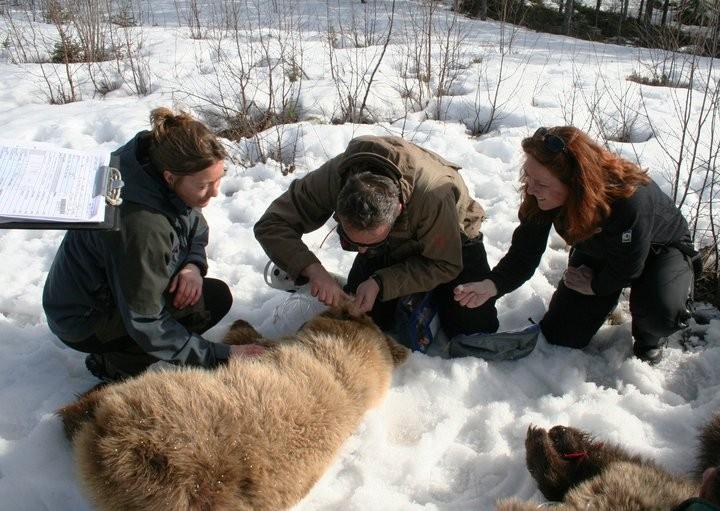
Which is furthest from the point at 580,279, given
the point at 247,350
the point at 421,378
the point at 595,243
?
the point at 247,350

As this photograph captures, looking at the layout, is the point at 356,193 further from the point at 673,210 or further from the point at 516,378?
the point at 673,210

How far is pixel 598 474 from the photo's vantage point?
2277 millimetres

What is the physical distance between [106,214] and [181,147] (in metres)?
0.46

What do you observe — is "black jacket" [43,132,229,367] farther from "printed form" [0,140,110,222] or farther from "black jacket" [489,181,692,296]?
"black jacket" [489,181,692,296]

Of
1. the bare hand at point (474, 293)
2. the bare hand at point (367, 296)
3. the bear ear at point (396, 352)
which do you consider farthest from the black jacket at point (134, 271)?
the bare hand at point (474, 293)

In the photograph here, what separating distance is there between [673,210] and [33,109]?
6.86 meters

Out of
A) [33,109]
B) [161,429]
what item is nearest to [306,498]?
[161,429]

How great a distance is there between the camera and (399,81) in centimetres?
767

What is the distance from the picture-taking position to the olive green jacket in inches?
110

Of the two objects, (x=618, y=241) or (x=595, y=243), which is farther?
(x=595, y=243)

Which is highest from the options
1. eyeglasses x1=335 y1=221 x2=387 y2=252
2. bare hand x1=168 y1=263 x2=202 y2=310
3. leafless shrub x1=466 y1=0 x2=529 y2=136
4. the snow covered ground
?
leafless shrub x1=466 y1=0 x2=529 y2=136

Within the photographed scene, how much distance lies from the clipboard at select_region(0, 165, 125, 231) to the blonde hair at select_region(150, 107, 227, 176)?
21 centimetres

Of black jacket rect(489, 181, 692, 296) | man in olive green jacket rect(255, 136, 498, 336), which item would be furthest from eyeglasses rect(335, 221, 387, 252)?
black jacket rect(489, 181, 692, 296)

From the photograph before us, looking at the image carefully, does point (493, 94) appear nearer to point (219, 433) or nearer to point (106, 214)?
point (106, 214)
